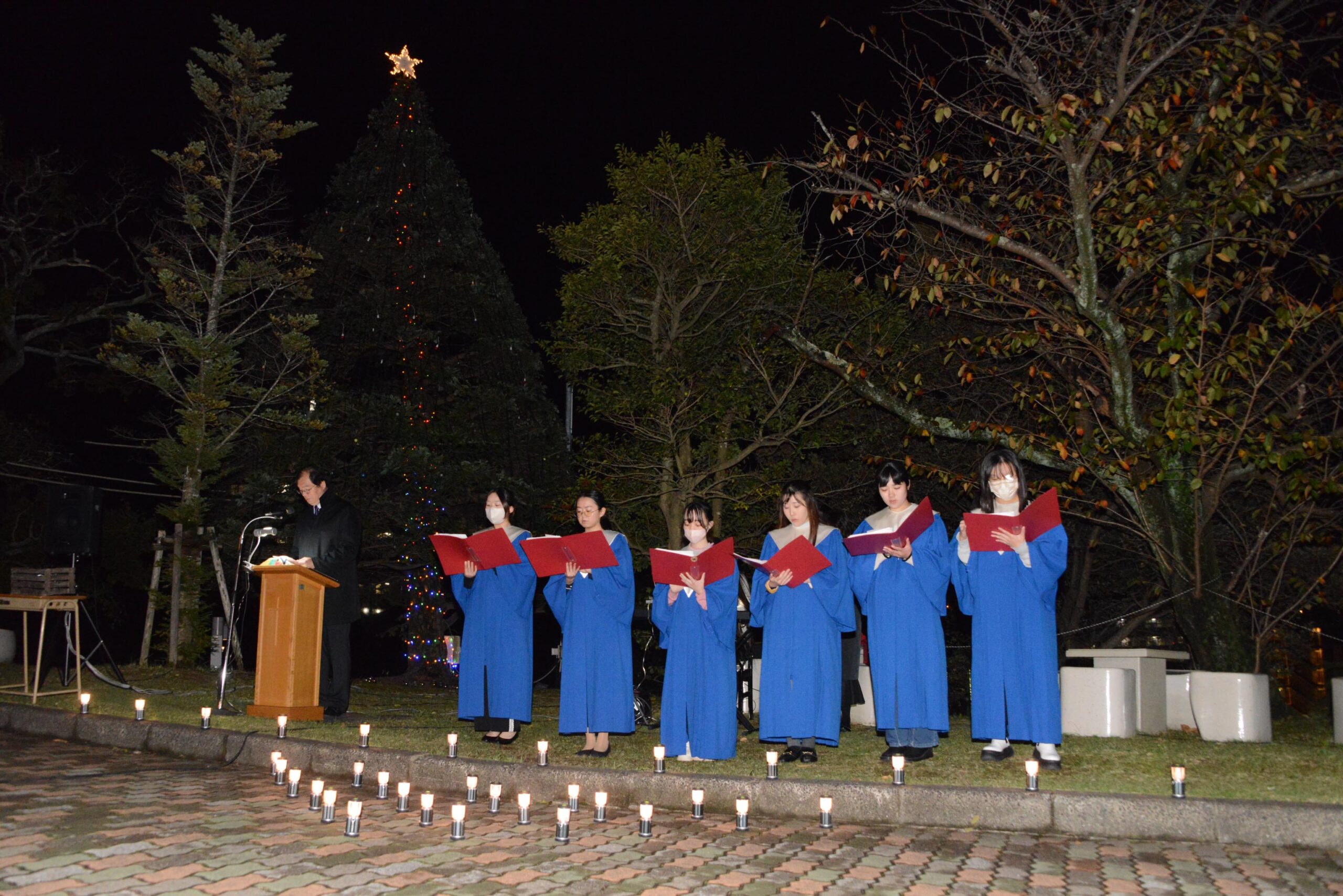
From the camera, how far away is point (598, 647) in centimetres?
725

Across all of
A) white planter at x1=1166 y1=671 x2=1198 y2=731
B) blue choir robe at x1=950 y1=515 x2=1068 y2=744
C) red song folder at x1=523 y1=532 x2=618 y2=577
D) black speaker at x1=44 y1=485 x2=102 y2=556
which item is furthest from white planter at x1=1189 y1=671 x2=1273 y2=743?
black speaker at x1=44 y1=485 x2=102 y2=556

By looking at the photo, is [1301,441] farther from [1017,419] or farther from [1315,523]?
[1017,419]

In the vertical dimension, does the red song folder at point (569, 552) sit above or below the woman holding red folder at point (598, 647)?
above

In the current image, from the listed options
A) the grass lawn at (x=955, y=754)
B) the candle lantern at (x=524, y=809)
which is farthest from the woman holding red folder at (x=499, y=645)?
the candle lantern at (x=524, y=809)

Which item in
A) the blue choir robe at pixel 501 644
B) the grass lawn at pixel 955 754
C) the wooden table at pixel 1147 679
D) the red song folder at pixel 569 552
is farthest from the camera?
the wooden table at pixel 1147 679

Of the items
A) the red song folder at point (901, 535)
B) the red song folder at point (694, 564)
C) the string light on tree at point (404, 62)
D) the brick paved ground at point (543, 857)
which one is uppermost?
the string light on tree at point (404, 62)

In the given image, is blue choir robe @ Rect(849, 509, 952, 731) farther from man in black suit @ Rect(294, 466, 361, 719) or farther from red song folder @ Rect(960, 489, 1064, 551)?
man in black suit @ Rect(294, 466, 361, 719)

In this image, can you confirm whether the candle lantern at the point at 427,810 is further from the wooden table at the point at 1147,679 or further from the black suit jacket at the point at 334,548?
the wooden table at the point at 1147,679

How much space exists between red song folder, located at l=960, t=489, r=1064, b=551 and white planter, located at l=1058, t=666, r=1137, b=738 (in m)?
1.91

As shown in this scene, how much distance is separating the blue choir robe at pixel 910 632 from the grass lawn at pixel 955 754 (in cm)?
31

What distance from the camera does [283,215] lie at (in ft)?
58.5

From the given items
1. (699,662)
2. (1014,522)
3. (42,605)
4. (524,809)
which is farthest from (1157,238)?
(42,605)

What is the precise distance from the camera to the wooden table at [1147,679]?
827cm

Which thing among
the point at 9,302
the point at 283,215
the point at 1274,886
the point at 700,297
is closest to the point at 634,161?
the point at 700,297
